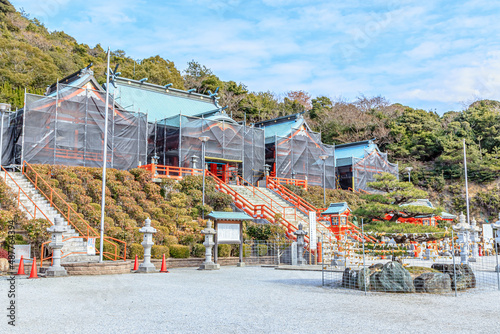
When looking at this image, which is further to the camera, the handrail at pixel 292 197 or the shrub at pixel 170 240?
the handrail at pixel 292 197

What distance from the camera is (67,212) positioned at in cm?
1809

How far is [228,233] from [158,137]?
1488 centimetres

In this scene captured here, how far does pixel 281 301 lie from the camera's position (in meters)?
9.05

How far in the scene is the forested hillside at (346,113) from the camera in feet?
130

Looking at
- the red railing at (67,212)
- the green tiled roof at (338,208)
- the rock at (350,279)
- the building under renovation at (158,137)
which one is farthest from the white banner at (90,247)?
the green tiled roof at (338,208)

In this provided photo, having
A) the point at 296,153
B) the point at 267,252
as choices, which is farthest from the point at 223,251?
the point at 296,153

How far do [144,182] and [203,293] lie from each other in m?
13.8

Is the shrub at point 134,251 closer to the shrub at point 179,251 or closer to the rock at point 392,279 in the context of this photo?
the shrub at point 179,251

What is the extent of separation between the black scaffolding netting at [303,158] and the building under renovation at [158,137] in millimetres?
79

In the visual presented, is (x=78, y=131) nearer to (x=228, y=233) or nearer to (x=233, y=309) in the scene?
(x=228, y=233)

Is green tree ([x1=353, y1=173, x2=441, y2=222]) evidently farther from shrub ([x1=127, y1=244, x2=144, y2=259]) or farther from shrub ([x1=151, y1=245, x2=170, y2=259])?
shrub ([x1=127, y1=244, x2=144, y2=259])

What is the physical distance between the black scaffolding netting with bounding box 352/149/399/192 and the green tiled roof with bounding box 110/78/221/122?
46.5 feet

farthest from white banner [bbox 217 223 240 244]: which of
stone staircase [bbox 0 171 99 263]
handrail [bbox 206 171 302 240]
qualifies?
stone staircase [bbox 0 171 99 263]

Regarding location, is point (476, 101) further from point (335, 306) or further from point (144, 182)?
point (335, 306)
